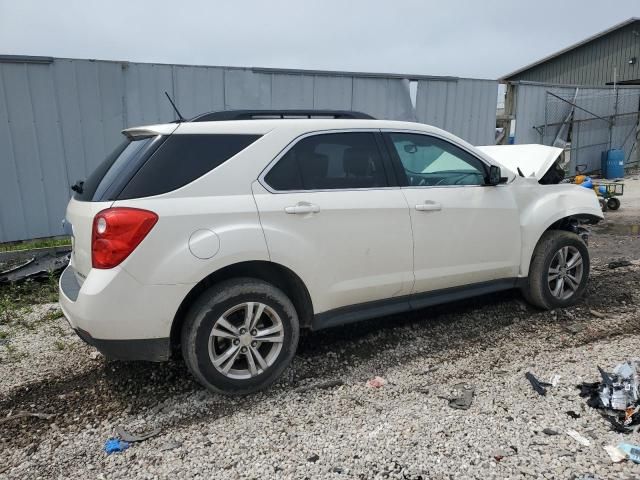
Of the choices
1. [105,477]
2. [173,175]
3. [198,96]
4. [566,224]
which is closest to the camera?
[105,477]

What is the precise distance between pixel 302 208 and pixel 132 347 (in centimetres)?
136

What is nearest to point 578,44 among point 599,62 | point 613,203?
point 599,62

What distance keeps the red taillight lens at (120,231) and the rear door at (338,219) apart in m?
0.72

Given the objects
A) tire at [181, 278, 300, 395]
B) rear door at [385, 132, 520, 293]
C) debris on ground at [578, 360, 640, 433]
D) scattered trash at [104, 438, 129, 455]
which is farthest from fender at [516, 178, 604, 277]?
scattered trash at [104, 438, 129, 455]

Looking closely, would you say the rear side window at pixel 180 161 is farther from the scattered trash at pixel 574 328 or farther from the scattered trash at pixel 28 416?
the scattered trash at pixel 574 328

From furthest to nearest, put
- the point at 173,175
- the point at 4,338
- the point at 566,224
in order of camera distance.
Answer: the point at 566,224
the point at 4,338
the point at 173,175

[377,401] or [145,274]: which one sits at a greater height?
[145,274]

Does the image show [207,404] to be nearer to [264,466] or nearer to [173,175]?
[264,466]

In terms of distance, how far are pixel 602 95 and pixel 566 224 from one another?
48.6ft

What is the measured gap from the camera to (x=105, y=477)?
8.41ft

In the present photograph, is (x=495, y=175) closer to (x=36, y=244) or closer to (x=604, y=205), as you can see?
(x=36, y=244)

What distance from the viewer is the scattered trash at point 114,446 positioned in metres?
2.78

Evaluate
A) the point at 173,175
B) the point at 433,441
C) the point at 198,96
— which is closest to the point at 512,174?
the point at 433,441

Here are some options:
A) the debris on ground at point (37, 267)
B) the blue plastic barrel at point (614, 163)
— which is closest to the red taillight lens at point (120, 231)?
the debris on ground at point (37, 267)
